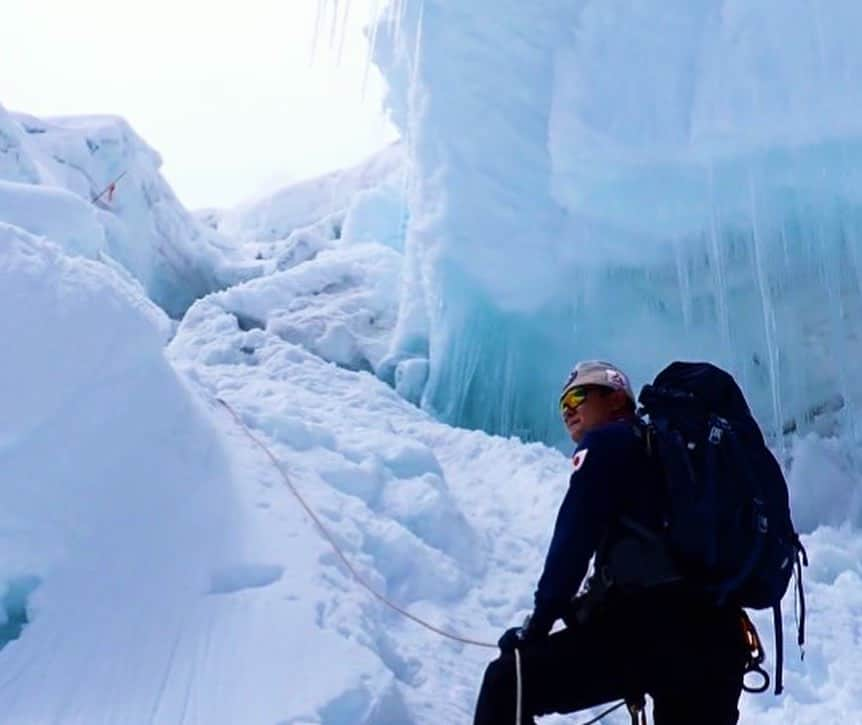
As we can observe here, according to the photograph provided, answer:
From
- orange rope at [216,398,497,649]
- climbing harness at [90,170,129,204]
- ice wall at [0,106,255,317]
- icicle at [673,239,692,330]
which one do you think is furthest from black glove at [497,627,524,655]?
climbing harness at [90,170,129,204]

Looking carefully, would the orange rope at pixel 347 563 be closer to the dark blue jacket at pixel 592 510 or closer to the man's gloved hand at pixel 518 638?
the man's gloved hand at pixel 518 638

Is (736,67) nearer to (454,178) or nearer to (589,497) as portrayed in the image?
(454,178)

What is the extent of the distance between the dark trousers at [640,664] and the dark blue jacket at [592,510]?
0.29ft

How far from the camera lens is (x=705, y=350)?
370 inches

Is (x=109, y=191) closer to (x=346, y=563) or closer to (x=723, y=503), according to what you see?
(x=346, y=563)

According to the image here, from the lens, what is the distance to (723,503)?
196 cm

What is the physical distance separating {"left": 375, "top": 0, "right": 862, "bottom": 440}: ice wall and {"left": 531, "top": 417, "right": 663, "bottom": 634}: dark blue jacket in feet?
18.7

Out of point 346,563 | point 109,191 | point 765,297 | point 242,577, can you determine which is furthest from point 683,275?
point 109,191

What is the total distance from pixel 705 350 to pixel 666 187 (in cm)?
213

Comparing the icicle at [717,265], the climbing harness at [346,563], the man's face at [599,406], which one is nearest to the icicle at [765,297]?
the icicle at [717,265]

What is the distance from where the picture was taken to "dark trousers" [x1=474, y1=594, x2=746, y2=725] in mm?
1997

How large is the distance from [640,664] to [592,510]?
35 centimetres

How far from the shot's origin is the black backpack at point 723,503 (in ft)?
6.40

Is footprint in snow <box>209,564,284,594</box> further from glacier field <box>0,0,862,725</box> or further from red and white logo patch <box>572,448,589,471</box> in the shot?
red and white logo patch <box>572,448,589,471</box>
